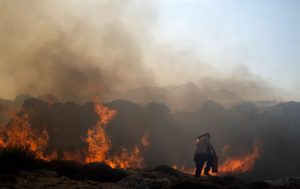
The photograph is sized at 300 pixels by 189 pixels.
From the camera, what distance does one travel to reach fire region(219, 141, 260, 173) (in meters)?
47.3

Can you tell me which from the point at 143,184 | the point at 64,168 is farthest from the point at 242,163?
the point at 143,184

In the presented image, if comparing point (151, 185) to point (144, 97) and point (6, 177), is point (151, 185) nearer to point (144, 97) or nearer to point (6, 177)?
point (6, 177)

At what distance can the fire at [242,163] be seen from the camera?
1864 inches

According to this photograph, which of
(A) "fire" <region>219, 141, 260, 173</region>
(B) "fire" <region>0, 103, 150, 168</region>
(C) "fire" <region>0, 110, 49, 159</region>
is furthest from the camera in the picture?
(A) "fire" <region>219, 141, 260, 173</region>

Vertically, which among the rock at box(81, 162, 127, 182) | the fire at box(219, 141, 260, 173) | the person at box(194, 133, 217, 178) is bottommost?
the rock at box(81, 162, 127, 182)

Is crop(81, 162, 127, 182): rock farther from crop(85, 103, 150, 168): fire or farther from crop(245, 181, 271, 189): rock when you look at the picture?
crop(85, 103, 150, 168): fire

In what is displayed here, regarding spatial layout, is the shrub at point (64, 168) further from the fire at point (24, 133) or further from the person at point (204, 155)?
the fire at point (24, 133)

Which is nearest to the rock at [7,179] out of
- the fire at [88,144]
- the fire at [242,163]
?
the fire at [88,144]

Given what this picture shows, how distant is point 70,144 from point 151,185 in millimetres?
37674

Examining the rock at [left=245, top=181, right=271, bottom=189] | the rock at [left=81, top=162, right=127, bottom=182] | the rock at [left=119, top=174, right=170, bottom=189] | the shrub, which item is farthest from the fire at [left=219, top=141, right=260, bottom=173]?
the rock at [left=119, top=174, right=170, bottom=189]

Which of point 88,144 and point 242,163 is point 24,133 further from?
point 242,163

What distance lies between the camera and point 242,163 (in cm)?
4931

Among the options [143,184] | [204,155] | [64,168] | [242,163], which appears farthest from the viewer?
[242,163]

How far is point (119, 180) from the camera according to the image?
1445cm
